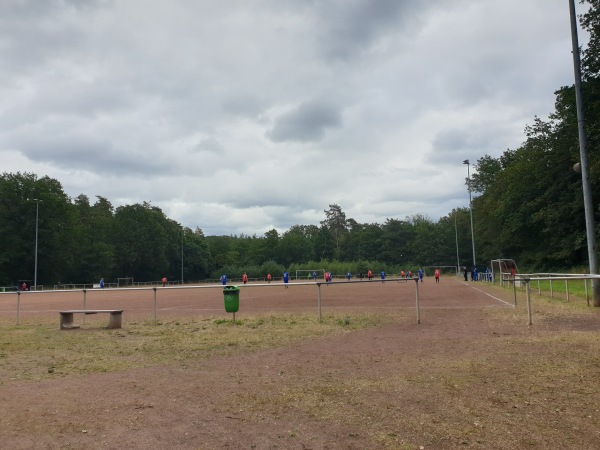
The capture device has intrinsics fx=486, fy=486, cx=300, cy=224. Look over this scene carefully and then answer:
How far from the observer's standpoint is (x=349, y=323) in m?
13.3

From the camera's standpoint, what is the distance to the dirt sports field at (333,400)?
14.9 ft

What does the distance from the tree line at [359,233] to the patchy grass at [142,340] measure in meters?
25.3

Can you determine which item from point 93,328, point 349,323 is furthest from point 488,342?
point 93,328

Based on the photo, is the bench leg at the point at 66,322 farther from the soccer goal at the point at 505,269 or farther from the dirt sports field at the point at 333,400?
the soccer goal at the point at 505,269

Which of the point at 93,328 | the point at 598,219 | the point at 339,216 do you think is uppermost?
the point at 339,216

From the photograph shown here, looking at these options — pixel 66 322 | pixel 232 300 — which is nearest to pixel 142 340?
pixel 232 300

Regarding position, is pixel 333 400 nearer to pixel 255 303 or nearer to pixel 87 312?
pixel 87 312

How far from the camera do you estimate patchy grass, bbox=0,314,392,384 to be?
8.51m

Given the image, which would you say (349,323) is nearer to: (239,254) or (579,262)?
(579,262)

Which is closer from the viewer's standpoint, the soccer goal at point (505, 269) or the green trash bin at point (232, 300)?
the green trash bin at point (232, 300)

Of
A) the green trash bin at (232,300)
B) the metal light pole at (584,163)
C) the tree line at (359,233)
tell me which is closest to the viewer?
the green trash bin at (232,300)

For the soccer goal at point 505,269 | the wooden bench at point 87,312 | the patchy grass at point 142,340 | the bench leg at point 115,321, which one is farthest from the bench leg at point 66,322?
the soccer goal at point 505,269

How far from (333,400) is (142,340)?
706 cm

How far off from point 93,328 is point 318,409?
35.4 feet
